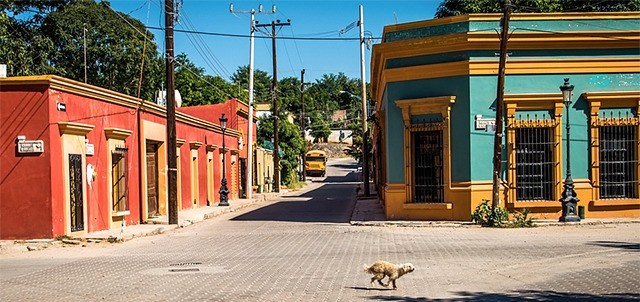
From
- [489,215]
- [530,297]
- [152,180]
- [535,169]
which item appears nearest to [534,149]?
[535,169]

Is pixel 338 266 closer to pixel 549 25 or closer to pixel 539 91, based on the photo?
pixel 539 91

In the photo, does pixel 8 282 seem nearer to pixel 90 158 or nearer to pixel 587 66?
pixel 90 158

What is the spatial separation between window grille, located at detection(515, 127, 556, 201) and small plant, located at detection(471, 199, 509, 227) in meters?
1.12

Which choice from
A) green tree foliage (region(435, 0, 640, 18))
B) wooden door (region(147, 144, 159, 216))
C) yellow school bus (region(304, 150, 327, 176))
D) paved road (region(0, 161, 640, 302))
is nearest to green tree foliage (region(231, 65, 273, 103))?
yellow school bus (region(304, 150, 327, 176))

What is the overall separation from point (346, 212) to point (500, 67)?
10.6 metres

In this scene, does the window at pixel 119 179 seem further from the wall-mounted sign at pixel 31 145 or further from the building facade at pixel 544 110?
the building facade at pixel 544 110

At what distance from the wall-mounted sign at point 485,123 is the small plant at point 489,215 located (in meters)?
2.02

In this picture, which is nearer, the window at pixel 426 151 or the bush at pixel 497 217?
the bush at pixel 497 217

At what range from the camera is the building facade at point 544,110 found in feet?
68.3

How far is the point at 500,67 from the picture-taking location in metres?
19.5

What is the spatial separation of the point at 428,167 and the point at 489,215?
2.60m

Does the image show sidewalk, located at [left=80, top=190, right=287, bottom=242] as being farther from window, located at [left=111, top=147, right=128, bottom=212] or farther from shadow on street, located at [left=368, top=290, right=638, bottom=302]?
shadow on street, located at [left=368, top=290, right=638, bottom=302]

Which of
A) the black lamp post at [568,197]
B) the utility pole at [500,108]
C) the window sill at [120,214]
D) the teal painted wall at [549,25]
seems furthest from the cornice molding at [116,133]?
the black lamp post at [568,197]

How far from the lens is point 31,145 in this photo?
1766 centimetres
